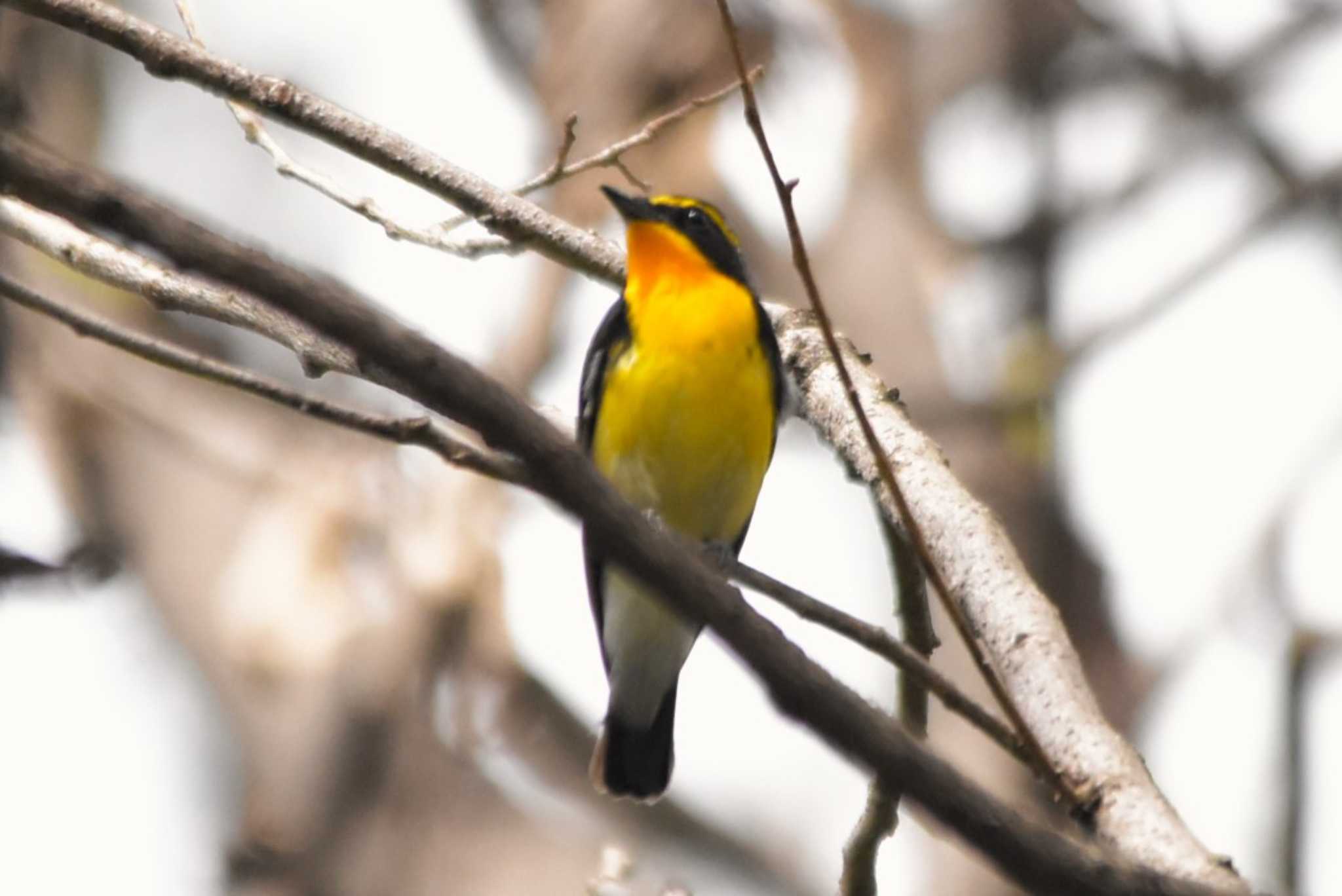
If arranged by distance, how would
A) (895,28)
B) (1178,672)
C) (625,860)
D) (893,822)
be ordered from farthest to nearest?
(895,28), (1178,672), (625,860), (893,822)

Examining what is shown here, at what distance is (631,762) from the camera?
539 cm

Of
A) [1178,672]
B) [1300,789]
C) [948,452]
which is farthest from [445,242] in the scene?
[1178,672]

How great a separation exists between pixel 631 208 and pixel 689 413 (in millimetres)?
1056

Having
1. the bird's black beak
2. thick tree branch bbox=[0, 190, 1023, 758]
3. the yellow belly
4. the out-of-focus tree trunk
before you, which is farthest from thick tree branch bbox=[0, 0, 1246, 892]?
the out-of-focus tree trunk

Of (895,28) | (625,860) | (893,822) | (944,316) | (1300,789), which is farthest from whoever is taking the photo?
(895,28)

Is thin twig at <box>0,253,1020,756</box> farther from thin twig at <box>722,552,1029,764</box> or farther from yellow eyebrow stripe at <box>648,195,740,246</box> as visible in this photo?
yellow eyebrow stripe at <box>648,195,740,246</box>

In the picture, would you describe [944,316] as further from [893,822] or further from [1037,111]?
[893,822]

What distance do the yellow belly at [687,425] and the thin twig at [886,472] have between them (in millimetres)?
1732

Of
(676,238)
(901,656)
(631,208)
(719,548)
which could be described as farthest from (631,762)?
(901,656)

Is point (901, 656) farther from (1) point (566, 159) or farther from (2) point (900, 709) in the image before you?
(1) point (566, 159)

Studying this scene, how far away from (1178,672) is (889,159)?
435 cm

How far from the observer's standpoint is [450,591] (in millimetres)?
9164

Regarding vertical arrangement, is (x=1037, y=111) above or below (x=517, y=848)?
above

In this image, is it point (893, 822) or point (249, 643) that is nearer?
point (893, 822)
